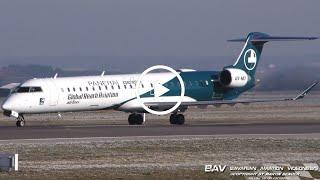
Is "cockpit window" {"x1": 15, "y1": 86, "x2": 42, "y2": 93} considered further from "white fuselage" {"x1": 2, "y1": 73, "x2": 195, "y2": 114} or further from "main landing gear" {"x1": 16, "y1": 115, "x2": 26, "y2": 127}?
"main landing gear" {"x1": 16, "y1": 115, "x2": 26, "y2": 127}

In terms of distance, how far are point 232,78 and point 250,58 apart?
3134 millimetres

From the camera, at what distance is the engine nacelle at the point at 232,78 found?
183 ft

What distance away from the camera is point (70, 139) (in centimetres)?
3753

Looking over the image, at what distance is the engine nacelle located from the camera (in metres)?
55.9

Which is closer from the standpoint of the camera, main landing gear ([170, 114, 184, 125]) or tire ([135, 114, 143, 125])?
main landing gear ([170, 114, 184, 125])

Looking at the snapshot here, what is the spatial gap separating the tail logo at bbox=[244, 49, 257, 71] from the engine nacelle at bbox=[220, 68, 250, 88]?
1656 mm

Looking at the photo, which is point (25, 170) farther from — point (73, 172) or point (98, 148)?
point (98, 148)

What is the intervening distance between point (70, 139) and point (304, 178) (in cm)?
1600

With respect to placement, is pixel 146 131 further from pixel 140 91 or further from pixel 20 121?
pixel 140 91

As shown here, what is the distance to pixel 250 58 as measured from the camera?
58.4 metres

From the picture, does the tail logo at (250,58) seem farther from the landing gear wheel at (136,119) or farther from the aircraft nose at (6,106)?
the aircraft nose at (6,106)

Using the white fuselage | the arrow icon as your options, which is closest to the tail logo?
the white fuselage

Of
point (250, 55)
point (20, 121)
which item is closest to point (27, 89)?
point (20, 121)

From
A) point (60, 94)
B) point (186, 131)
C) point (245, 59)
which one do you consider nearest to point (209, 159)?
point (186, 131)
